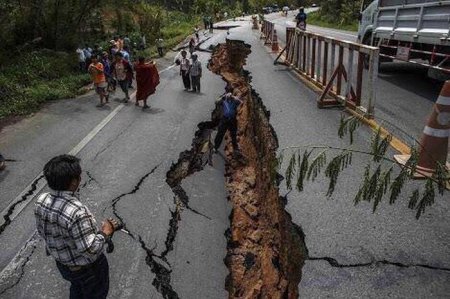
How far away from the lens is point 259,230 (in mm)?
5711

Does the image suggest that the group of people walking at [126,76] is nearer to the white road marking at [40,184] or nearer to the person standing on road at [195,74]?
the white road marking at [40,184]

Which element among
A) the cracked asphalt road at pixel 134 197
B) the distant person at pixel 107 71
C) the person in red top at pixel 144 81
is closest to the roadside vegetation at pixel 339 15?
the distant person at pixel 107 71

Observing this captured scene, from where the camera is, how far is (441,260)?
4047 mm

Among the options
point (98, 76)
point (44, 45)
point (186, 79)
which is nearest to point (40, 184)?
point (98, 76)

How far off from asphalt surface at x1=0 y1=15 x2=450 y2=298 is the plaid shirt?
43.1 inches

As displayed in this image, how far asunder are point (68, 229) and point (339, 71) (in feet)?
24.7

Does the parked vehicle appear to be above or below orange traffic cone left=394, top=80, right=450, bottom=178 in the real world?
below

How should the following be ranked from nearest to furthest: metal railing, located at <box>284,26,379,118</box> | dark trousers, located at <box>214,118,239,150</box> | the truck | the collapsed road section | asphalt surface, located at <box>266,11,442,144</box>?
the collapsed road section
asphalt surface, located at <box>266,11,442,144</box>
metal railing, located at <box>284,26,379,118</box>
dark trousers, located at <box>214,118,239,150</box>
the truck

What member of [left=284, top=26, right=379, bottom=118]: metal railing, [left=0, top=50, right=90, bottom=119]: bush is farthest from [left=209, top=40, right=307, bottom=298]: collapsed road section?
[left=0, top=50, right=90, bottom=119]: bush

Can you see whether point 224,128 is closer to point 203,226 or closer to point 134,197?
point 134,197

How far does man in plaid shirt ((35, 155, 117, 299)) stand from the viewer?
2938 millimetres

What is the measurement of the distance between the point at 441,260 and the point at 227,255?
206cm

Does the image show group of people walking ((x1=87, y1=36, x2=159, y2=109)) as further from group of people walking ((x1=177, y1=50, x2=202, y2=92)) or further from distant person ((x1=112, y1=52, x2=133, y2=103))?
group of people walking ((x1=177, y1=50, x2=202, y2=92))

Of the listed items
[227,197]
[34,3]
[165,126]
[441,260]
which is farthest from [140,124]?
[34,3]
